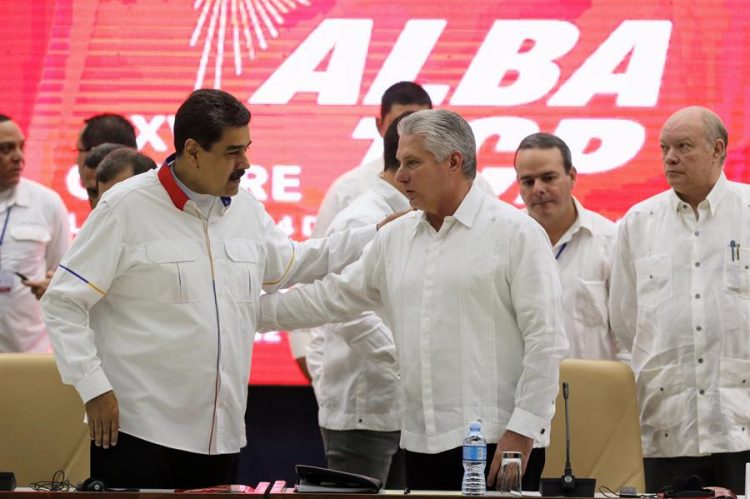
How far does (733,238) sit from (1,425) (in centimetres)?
255

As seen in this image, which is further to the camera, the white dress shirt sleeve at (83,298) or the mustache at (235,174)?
the mustache at (235,174)

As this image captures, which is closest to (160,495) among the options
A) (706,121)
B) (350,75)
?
(706,121)

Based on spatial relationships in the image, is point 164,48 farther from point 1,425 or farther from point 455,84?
point 1,425

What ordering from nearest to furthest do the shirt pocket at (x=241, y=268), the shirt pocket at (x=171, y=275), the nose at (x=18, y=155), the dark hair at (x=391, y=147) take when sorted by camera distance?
the shirt pocket at (x=171, y=275), the shirt pocket at (x=241, y=268), the dark hair at (x=391, y=147), the nose at (x=18, y=155)

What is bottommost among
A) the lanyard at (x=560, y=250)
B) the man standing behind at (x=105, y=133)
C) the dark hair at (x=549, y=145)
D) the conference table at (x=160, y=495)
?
the conference table at (x=160, y=495)

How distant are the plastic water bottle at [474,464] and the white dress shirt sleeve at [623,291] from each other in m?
1.43

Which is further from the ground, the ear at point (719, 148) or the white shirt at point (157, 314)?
the ear at point (719, 148)

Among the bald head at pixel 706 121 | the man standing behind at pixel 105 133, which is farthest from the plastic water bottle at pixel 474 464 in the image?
the man standing behind at pixel 105 133

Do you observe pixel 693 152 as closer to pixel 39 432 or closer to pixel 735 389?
pixel 735 389

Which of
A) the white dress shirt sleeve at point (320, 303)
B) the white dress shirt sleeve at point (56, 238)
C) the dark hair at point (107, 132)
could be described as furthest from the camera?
the white dress shirt sleeve at point (56, 238)

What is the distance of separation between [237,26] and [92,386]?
9.13 ft

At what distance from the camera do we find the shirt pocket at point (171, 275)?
3.66m

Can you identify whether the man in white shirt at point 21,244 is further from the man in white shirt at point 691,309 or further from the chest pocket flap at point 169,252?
the man in white shirt at point 691,309

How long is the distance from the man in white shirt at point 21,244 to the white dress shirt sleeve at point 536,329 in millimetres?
2579
